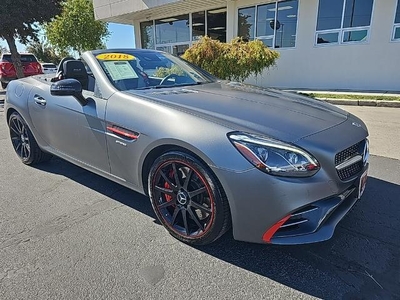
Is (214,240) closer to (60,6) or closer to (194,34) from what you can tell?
(194,34)

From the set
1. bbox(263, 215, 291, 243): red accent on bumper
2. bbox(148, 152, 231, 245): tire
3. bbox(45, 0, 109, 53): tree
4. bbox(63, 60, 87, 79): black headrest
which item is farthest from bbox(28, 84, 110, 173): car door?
bbox(45, 0, 109, 53): tree

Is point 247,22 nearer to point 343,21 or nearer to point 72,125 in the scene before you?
point 343,21

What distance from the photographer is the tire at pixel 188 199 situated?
207 cm

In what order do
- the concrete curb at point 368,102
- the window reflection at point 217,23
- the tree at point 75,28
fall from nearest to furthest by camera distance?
the concrete curb at point 368,102 → the window reflection at point 217,23 → the tree at point 75,28

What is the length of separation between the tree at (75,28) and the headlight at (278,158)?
28506 mm

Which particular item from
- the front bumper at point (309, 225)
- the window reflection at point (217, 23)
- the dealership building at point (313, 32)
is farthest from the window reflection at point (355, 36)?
the front bumper at point (309, 225)

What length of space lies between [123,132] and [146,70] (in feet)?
3.24

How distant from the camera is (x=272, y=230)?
1927 millimetres

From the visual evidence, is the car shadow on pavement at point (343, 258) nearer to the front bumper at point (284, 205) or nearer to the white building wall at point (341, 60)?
the front bumper at point (284, 205)

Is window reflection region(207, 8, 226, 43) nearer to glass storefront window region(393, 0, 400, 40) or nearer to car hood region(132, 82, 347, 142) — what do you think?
glass storefront window region(393, 0, 400, 40)

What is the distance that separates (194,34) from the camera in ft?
46.9

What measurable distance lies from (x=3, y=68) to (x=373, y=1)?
15676 mm

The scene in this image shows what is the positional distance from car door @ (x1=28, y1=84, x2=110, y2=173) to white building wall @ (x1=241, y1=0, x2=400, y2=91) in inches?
390

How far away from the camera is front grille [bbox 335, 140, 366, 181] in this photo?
2002mm
